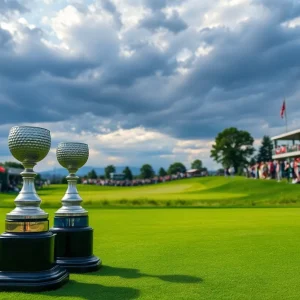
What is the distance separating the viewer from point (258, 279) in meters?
4.99

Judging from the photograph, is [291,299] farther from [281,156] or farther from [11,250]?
[281,156]

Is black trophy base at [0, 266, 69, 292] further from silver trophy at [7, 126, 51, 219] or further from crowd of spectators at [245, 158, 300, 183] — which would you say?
crowd of spectators at [245, 158, 300, 183]

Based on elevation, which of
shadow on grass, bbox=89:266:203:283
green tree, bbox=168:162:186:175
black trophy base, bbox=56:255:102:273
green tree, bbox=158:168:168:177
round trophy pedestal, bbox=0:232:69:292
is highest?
green tree, bbox=168:162:186:175

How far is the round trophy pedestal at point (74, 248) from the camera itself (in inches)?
228

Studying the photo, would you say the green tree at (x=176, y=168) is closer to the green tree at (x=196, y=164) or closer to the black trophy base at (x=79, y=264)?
the green tree at (x=196, y=164)

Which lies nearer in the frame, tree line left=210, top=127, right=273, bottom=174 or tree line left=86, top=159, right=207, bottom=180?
tree line left=210, top=127, right=273, bottom=174

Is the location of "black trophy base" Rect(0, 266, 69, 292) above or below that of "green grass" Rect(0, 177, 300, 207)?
below

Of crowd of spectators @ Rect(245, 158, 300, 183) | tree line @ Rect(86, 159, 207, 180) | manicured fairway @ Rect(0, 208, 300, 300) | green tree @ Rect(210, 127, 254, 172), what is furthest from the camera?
tree line @ Rect(86, 159, 207, 180)

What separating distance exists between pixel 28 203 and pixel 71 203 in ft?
4.14

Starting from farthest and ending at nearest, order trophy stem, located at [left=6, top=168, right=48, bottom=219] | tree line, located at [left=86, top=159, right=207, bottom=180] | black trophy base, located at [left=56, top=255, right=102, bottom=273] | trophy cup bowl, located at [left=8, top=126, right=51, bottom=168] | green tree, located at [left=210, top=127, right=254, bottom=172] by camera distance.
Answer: tree line, located at [left=86, top=159, right=207, bottom=180] → green tree, located at [left=210, top=127, right=254, bottom=172] → black trophy base, located at [left=56, top=255, right=102, bottom=273] → trophy cup bowl, located at [left=8, top=126, right=51, bottom=168] → trophy stem, located at [left=6, top=168, right=48, bottom=219]

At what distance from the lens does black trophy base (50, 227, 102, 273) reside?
5.78 meters

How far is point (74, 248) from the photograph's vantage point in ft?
19.3

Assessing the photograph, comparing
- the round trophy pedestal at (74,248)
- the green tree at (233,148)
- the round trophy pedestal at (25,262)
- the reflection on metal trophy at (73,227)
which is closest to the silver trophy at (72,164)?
the reflection on metal trophy at (73,227)

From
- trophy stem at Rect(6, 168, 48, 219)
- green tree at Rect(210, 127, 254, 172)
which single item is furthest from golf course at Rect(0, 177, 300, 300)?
green tree at Rect(210, 127, 254, 172)
